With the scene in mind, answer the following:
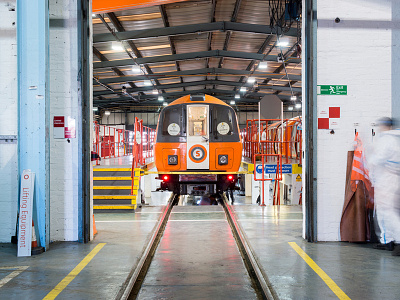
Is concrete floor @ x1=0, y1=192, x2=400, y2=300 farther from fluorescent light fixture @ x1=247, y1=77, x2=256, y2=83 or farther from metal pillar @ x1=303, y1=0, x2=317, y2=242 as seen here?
fluorescent light fixture @ x1=247, y1=77, x2=256, y2=83

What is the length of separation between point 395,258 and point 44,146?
181 inches

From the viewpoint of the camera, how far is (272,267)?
4.16 meters

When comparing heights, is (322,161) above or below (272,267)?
above

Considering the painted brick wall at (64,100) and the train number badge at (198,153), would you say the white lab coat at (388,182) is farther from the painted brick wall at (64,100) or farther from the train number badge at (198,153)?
the train number badge at (198,153)

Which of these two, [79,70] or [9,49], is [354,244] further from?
[9,49]

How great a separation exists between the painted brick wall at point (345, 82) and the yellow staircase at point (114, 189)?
406 centimetres

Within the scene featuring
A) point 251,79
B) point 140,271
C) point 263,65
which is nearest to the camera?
point 140,271

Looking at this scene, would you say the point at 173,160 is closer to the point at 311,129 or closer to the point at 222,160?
the point at 222,160

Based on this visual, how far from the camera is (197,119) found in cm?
1018

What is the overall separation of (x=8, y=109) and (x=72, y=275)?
8.75 ft

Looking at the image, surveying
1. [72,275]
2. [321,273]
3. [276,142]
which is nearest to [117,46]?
[276,142]

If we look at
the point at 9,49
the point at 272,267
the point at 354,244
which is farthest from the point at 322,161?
the point at 9,49

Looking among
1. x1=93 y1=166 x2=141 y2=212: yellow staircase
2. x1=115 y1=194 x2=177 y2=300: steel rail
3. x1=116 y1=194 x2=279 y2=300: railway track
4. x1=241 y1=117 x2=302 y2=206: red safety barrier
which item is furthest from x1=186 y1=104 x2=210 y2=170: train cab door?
x1=115 y1=194 x2=177 y2=300: steel rail

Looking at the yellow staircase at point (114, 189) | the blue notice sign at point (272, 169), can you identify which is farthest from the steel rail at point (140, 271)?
the blue notice sign at point (272, 169)
